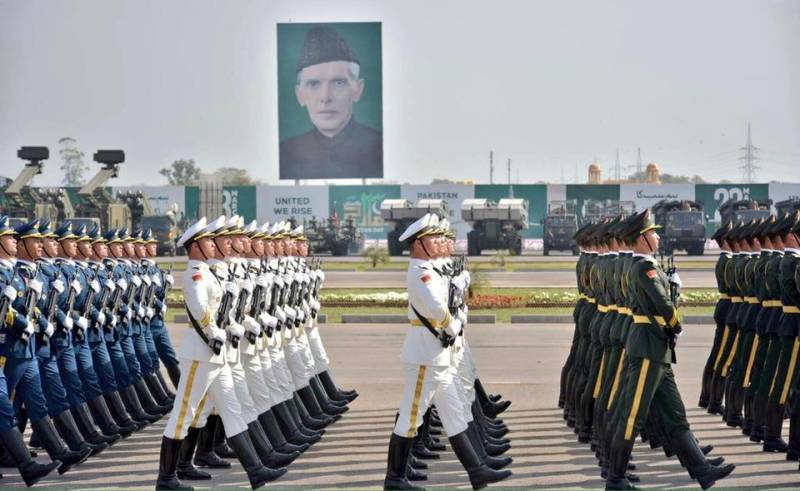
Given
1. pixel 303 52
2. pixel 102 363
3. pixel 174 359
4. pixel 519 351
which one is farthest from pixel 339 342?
pixel 303 52

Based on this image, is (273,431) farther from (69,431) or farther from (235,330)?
(69,431)

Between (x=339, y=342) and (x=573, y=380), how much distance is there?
27.8ft

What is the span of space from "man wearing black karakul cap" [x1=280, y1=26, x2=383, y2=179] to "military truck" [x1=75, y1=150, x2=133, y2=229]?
9.65 m

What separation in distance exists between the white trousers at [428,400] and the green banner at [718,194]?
→ 52.6 meters

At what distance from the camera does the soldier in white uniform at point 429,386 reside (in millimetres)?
9367

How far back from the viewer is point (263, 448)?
1038 cm

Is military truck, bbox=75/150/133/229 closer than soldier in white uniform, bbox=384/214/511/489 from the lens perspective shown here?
No

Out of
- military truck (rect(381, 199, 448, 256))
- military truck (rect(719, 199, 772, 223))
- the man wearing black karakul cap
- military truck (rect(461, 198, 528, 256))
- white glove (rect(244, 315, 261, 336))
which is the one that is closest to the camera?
white glove (rect(244, 315, 261, 336))

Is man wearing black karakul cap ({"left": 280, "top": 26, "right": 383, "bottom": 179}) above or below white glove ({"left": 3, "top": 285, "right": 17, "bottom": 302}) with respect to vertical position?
above

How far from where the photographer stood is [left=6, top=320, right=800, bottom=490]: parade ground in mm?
10133

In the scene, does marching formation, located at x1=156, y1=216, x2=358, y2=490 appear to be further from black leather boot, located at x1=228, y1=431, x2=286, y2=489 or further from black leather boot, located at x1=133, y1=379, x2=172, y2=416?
black leather boot, located at x1=133, y1=379, x2=172, y2=416

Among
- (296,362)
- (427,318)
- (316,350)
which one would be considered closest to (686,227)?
(316,350)

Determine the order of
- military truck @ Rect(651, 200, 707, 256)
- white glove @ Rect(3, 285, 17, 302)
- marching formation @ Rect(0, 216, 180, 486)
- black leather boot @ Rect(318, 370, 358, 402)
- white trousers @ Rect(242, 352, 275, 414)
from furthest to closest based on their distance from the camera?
military truck @ Rect(651, 200, 707, 256)
black leather boot @ Rect(318, 370, 358, 402)
white trousers @ Rect(242, 352, 275, 414)
marching formation @ Rect(0, 216, 180, 486)
white glove @ Rect(3, 285, 17, 302)

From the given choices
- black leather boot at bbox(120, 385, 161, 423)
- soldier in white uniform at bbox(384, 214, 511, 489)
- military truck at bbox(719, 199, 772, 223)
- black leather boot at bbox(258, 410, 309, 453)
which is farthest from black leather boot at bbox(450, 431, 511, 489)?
military truck at bbox(719, 199, 772, 223)
